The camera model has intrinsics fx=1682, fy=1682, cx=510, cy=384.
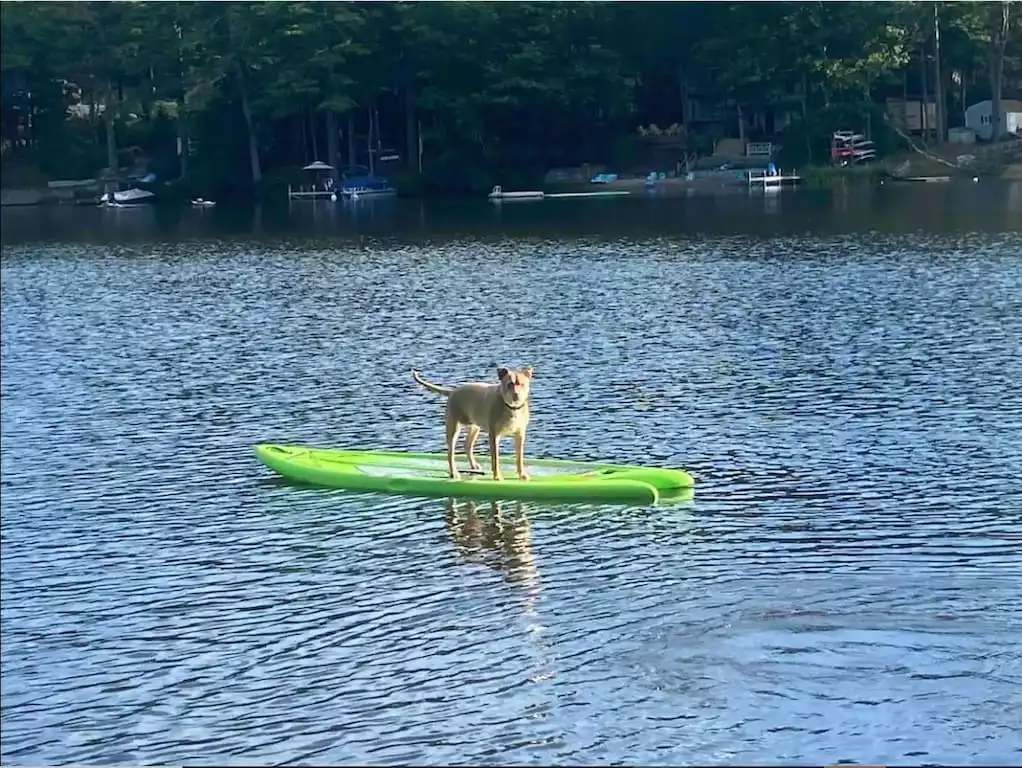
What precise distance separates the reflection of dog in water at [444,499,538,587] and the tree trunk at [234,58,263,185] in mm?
84671

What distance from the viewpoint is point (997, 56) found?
9206 centimetres

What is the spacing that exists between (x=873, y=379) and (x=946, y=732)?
1733 centimetres

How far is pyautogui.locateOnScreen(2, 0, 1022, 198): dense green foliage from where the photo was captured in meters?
92.2

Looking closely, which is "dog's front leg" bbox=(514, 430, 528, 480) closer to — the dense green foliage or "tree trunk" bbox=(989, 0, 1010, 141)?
the dense green foliage

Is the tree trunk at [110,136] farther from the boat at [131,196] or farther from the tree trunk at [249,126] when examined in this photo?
the tree trunk at [249,126]

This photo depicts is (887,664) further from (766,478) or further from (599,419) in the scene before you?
(599,419)

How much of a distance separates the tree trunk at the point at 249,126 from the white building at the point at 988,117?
42.8 m

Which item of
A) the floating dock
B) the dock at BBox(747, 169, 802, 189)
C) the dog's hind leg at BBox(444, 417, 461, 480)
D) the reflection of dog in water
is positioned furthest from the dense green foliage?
the reflection of dog in water

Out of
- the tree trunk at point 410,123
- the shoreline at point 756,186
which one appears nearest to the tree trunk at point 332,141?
the tree trunk at point 410,123

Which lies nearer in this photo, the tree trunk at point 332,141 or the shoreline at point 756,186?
the shoreline at point 756,186

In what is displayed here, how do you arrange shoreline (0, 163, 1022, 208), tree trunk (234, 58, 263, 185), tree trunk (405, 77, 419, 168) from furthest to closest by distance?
1. tree trunk (234, 58, 263, 185)
2. tree trunk (405, 77, 419, 168)
3. shoreline (0, 163, 1022, 208)

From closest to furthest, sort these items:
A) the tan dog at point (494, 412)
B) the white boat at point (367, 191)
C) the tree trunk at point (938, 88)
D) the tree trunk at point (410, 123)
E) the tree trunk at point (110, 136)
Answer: the tan dog at point (494, 412)
the tree trunk at point (938, 88)
the white boat at point (367, 191)
the tree trunk at point (410, 123)
the tree trunk at point (110, 136)

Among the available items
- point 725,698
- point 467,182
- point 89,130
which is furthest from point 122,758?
point 89,130

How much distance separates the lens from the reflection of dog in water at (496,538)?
19.2 meters
